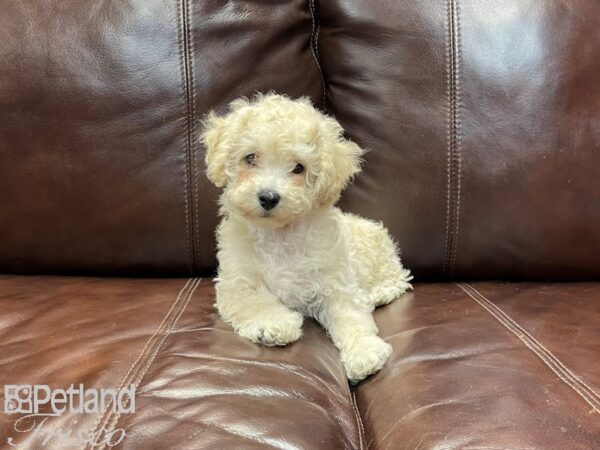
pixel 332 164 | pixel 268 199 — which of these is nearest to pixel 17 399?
pixel 268 199

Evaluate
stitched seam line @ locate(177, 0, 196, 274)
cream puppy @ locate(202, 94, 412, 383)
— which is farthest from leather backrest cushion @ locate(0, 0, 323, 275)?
cream puppy @ locate(202, 94, 412, 383)

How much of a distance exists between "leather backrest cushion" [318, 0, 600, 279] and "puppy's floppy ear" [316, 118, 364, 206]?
0.20 meters

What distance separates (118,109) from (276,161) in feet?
1.55

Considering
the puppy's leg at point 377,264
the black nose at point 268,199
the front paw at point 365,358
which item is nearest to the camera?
the front paw at point 365,358

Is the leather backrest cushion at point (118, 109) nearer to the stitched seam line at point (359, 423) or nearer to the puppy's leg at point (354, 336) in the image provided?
the puppy's leg at point (354, 336)

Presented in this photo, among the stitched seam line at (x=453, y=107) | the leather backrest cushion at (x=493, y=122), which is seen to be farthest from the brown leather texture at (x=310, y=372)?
the stitched seam line at (x=453, y=107)

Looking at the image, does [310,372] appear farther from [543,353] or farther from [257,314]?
[543,353]

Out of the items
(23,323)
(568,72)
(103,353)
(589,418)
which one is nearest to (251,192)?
(103,353)

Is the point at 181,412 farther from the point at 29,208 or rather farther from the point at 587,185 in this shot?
the point at 587,185

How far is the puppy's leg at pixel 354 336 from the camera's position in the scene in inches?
45.0

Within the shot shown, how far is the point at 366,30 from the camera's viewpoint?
150cm

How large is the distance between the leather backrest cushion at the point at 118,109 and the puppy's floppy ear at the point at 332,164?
0.97 feet

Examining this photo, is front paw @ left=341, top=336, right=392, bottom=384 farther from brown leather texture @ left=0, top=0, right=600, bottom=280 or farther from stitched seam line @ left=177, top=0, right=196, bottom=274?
stitched seam line @ left=177, top=0, right=196, bottom=274

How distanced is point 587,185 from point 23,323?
132cm
